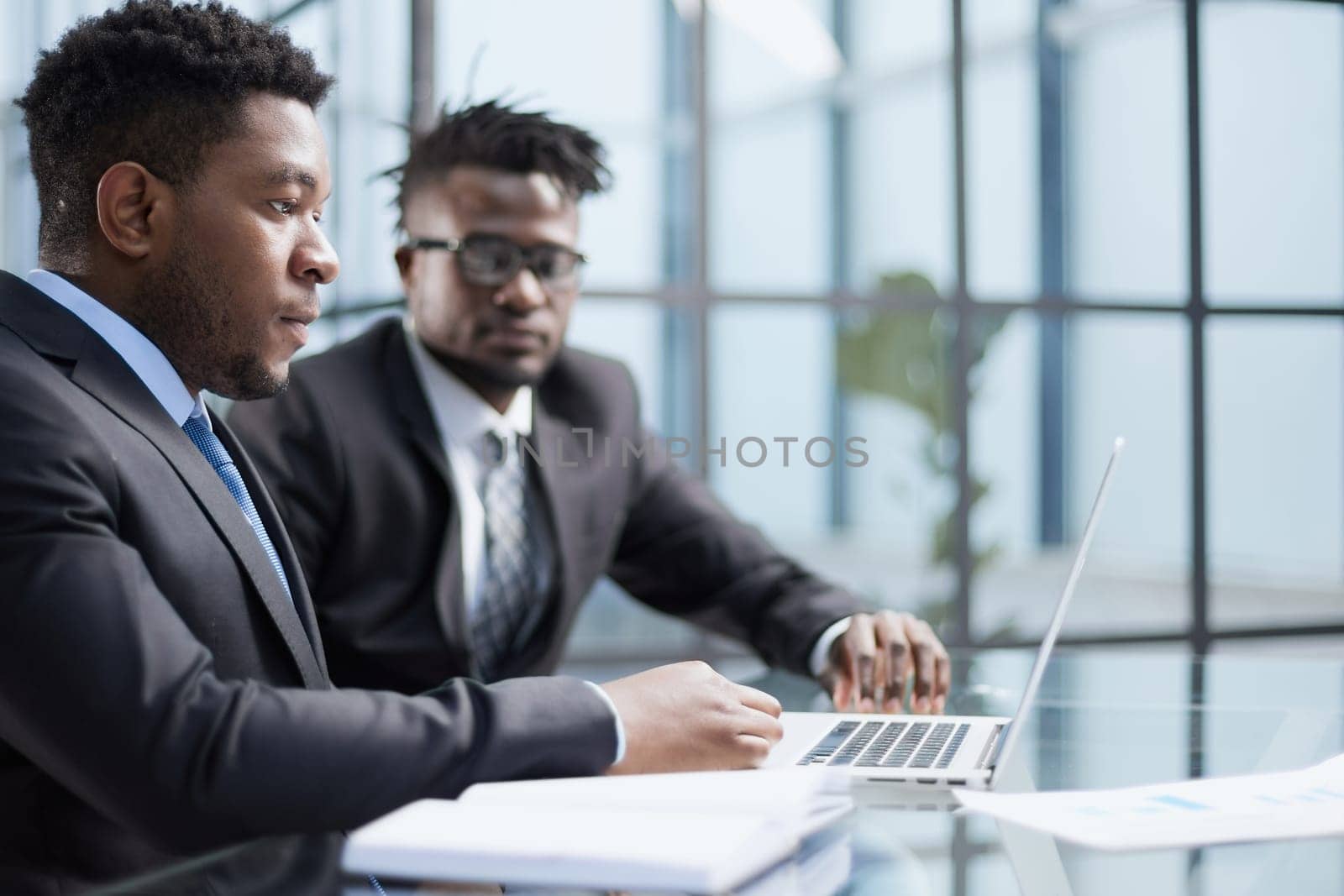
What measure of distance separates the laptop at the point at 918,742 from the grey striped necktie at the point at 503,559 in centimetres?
75

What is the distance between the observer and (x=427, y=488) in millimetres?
1938

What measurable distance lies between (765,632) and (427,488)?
1.85 ft

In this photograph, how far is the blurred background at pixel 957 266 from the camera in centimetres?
324

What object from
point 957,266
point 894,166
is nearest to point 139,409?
point 957,266

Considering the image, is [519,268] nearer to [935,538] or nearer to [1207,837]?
[1207,837]

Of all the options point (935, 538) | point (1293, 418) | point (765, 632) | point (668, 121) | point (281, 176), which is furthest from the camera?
point (668, 121)

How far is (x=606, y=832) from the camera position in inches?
30.0

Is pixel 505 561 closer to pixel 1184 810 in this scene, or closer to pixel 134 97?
pixel 134 97

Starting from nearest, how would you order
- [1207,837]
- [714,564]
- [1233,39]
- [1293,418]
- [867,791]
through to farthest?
[1207,837] < [867,791] < [714,564] < [1293,418] < [1233,39]

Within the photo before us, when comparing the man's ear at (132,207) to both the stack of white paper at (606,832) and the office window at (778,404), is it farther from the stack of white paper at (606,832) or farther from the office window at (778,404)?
the office window at (778,404)

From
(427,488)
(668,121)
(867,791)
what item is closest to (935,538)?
(427,488)

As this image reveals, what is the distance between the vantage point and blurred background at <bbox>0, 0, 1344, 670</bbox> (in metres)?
3.24

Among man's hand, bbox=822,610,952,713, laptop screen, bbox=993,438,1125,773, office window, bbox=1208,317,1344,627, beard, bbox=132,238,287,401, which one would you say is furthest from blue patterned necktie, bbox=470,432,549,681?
office window, bbox=1208,317,1344,627

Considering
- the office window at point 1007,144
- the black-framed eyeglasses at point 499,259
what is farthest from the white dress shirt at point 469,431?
the office window at point 1007,144
